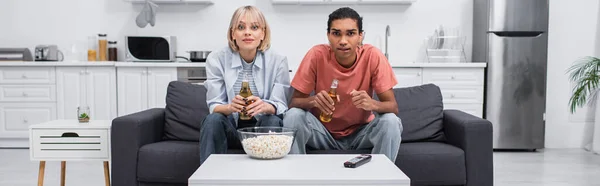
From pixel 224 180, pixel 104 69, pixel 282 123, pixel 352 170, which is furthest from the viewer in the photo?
pixel 104 69

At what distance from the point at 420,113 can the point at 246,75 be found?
97 cm

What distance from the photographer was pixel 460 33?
4.91m

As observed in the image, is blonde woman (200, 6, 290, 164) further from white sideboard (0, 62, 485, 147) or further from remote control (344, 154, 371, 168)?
white sideboard (0, 62, 485, 147)

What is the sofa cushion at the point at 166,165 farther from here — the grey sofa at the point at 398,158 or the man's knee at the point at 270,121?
the man's knee at the point at 270,121

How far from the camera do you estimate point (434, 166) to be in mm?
2434

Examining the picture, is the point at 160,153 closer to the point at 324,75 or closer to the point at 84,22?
the point at 324,75

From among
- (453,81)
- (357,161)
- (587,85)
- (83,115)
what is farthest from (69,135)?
(587,85)

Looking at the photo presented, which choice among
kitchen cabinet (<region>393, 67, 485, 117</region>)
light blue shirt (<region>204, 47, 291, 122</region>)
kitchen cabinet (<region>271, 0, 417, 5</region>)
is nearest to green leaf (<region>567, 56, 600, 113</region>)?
kitchen cabinet (<region>393, 67, 485, 117</region>)

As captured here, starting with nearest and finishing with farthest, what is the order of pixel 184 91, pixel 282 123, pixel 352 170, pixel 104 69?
pixel 352 170 < pixel 282 123 < pixel 184 91 < pixel 104 69

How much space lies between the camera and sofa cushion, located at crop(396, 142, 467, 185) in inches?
95.5

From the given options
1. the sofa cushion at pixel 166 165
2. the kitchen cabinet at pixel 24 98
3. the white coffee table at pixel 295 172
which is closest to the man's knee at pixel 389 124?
the white coffee table at pixel 295 172

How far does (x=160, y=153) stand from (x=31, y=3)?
3.29 m

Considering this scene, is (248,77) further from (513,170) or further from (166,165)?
(513,170)

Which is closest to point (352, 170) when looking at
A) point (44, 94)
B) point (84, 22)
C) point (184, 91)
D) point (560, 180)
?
point (184, 91)
